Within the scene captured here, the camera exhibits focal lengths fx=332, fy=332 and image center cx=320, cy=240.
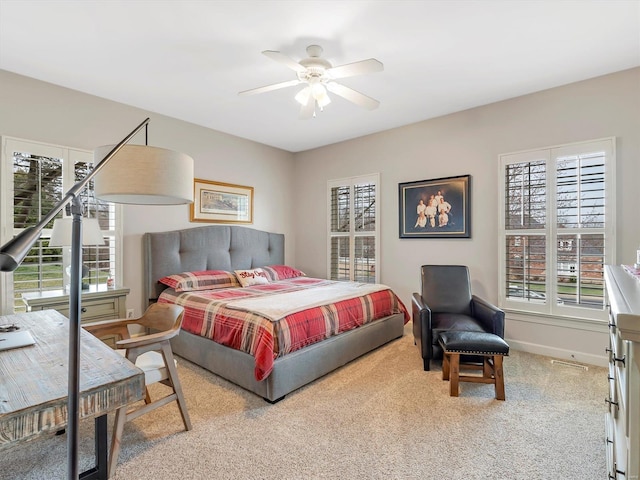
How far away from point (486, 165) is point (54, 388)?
4107 mm

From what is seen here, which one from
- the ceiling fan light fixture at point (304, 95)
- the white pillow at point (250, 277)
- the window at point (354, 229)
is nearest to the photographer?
the ceiling fan light fixture at point (304, 95)

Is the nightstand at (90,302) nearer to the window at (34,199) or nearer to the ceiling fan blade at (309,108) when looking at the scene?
the window at (34,199)

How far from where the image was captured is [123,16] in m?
2.28

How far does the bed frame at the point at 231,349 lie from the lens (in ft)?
8.43

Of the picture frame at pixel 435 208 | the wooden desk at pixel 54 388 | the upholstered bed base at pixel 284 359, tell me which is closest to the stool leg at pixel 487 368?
the upholstered bed base at pixel 284 359

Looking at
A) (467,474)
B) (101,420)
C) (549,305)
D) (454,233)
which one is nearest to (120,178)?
(101,420)

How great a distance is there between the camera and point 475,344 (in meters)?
2.53

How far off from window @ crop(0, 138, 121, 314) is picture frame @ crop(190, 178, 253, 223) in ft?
4.17

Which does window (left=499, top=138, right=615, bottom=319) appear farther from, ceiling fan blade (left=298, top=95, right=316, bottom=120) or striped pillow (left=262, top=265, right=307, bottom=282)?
striped pillow (left=262, top=265, right=307, bottom=282)

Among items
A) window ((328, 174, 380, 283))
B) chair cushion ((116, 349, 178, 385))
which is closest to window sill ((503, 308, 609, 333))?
window ((328, 174, 380, 283))

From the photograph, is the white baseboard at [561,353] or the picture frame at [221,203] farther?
the picture frame at [221,203]

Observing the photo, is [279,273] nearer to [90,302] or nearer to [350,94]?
[90,302]

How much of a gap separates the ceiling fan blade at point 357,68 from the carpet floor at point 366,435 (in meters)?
2.43

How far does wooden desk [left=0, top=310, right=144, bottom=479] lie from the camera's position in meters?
0.97
